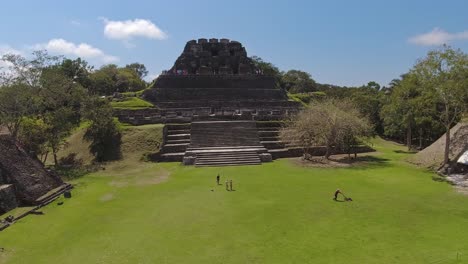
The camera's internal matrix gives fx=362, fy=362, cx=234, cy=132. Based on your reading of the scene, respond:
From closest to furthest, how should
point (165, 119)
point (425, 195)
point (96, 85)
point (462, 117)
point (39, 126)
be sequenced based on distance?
point (425, 195), point (462, 117), point (39, 126), point (165, 119), point (96, 85)

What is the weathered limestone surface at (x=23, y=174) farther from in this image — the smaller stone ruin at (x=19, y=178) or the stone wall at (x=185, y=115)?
the stone wall at (x=185, y=115)

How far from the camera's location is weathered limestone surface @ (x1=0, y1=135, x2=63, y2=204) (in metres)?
16.1

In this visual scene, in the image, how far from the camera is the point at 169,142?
27891mm

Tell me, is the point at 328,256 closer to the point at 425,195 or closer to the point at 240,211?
the point at 240,211

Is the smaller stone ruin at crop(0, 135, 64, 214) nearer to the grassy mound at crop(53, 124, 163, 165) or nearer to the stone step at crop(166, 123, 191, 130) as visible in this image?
the grassy mound at crop(53, 124, 163, 165)

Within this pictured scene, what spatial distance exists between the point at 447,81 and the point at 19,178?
23.1 m

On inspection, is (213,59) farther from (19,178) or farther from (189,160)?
(19,178)

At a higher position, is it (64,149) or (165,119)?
(165,119)

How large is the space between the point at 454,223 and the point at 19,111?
2353 centimetres

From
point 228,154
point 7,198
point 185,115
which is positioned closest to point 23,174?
point 7,198

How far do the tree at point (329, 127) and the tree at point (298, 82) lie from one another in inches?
1979

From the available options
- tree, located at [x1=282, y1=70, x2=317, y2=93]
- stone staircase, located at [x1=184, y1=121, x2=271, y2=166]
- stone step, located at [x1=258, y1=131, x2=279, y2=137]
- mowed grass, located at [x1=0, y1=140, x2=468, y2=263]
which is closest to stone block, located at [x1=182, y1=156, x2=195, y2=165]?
stone staircase, located at [x1=184, y1=121, x2=271, y2=166]

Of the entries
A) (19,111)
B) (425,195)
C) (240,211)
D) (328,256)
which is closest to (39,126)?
(19,111)

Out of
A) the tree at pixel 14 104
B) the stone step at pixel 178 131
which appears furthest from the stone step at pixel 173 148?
the tree at pixel 14 104
